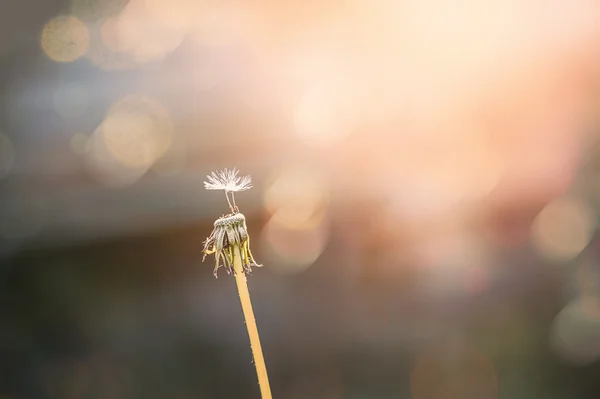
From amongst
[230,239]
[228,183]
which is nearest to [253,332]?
[230,239]

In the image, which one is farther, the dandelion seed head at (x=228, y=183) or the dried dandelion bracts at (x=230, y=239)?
the dandelion seed head at (x=228, y=183)

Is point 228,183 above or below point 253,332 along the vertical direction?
above

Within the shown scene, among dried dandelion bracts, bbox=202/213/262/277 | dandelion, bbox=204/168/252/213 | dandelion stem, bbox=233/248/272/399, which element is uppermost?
dandelion, bbox=204/168/252/213

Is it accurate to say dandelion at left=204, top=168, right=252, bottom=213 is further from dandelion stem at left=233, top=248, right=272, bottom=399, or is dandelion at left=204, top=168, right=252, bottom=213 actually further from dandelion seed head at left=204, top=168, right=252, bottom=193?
dandelion stem at left=233, top=248, right=272, bottom=399

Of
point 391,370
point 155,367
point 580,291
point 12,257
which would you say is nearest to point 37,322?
point 12,257

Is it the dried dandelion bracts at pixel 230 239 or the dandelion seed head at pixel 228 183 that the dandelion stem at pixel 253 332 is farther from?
the dandelion seed head at pixel 228 183

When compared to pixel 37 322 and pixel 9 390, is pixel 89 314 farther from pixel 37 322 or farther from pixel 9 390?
pixel 9 390

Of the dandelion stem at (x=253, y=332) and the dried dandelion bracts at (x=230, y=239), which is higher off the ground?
the dried dandelion bracts at (x=230, y=239)

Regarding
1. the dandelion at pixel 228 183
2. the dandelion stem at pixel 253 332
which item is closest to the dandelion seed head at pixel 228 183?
the dandelion at pixel 228 183

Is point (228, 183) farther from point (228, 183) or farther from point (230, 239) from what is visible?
point (230, 239)

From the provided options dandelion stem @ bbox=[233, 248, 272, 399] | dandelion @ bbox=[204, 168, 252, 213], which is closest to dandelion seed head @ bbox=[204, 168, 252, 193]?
dandelion @ bbox=[204, 168, 252, 213]

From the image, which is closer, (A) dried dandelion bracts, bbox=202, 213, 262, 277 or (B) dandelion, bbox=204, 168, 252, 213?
(A) dried dandelion bracts, bbox=202, 213, 262, 277
